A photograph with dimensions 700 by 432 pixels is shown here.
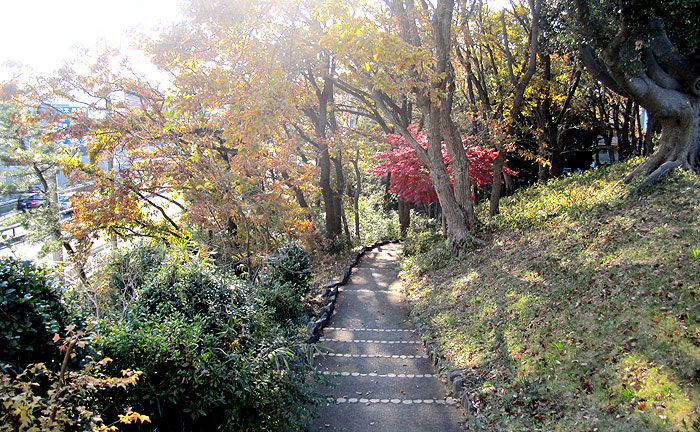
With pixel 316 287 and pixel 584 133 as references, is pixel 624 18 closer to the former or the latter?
pixel 316 287

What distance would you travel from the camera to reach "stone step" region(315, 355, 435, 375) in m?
7.41

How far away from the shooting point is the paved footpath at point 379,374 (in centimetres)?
579

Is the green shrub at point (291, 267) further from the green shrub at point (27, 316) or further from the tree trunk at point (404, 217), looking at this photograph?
the tree trunk at point (404, 217)

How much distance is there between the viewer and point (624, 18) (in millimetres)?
9320

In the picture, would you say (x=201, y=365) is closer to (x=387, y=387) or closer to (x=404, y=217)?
(x=387, y=387)

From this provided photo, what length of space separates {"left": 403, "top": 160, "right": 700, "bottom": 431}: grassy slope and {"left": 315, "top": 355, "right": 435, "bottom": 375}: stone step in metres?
0.53

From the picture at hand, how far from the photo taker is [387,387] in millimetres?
6754

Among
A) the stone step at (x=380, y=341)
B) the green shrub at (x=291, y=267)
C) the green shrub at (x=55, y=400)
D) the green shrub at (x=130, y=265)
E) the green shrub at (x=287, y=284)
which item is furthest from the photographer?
the green shrub at (x=291, y=267)

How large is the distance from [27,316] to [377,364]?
531cm

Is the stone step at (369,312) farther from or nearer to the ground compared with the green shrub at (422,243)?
nearer to the ground

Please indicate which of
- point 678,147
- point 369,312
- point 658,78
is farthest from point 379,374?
point 658,78

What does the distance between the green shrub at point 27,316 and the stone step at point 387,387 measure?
365 centimetres

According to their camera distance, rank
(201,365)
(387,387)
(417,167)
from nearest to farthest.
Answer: (201,365)
(387,387)
(417,167)

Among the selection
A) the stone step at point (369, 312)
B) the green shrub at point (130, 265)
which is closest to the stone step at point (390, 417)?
the green shrub at point (130, 265)
